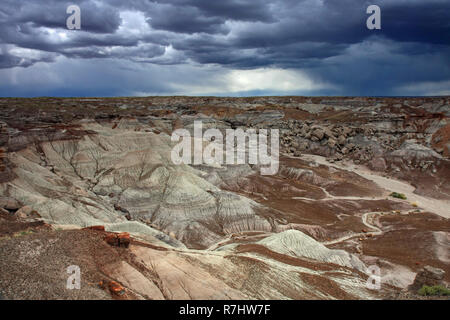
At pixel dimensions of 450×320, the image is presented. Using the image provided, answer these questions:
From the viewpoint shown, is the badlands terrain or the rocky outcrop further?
the rocky outcrop

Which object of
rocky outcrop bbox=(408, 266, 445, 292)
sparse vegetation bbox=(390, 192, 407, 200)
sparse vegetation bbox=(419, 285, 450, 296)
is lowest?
sparse vegetation bbox=(390, 192, 407, 200)

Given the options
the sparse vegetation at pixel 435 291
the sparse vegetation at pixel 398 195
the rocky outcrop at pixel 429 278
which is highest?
the sparse vegetation at pixel 435 291

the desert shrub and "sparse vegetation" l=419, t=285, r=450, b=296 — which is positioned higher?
"sparse vegetation" l=419, t=285, r=450, b=296

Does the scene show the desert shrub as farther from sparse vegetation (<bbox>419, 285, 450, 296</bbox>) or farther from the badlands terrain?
sparse vegetation (<bbox>419, 285, 450, 296</bbox>)

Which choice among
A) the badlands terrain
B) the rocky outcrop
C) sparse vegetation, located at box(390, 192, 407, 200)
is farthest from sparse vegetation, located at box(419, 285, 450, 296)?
sparse vegetation, located at box(390, 192, 407, 200)

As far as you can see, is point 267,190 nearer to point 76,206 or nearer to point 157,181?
point 157,181

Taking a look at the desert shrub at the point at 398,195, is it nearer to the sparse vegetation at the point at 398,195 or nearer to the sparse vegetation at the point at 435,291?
the sparse vegetation at the point at 398,195

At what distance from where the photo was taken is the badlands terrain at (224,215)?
17.3m

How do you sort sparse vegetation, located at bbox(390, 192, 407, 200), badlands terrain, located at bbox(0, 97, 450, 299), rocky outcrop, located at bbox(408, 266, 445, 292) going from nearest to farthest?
badlands terrain, located at bbox(0, 97, 450, 299), rocky outcrop, located at bbox(408, 266, 445, 292), sparse vegetation, located at bbox(390, 192, 407, 200)

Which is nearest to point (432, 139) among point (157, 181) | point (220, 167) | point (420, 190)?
point (420, 190)

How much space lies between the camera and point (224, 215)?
4575cm

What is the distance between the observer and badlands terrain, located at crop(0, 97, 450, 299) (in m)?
17.3

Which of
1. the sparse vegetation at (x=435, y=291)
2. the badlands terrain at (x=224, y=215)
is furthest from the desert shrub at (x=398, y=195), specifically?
the sparse vegetation at (x=435, y=291)

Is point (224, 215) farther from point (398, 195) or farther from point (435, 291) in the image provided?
point (398, 195)
